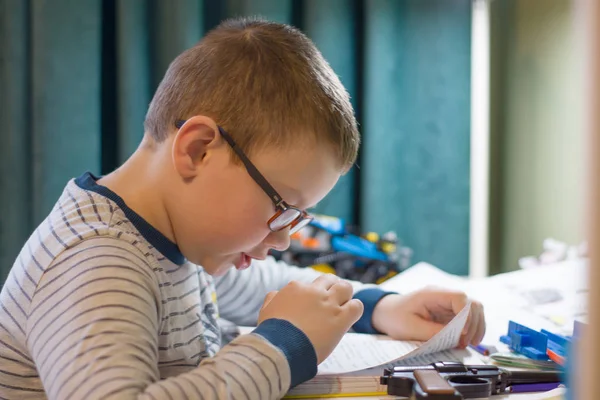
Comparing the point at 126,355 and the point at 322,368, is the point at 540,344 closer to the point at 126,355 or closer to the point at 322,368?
the point at 322,368

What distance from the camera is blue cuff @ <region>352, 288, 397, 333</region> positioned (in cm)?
85

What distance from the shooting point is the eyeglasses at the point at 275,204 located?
650mm

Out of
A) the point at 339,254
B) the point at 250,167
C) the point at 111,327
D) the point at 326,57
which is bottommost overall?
the point at 339,254

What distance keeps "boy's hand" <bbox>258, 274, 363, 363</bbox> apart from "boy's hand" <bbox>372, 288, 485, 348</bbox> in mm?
157

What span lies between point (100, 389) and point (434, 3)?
1.42 meters

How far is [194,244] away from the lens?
0.71 metres

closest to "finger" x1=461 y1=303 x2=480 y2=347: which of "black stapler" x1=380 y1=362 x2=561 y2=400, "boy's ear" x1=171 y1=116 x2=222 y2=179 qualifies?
"black stapler" x1=380 y1=362 x2=561 y2=400

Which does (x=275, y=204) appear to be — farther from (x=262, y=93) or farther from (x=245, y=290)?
(x=245, y=290)

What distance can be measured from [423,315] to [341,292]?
19cm

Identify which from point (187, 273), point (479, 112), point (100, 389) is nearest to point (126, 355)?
point (100, 389)

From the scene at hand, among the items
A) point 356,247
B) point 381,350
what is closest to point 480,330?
point 381,350

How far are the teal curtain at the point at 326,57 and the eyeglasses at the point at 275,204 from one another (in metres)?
0.89

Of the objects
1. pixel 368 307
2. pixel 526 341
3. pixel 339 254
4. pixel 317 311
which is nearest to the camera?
pixel 317 311

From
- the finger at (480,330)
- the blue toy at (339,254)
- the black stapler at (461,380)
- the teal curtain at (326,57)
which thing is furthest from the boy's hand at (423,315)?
the teal curtain at (326,57)
